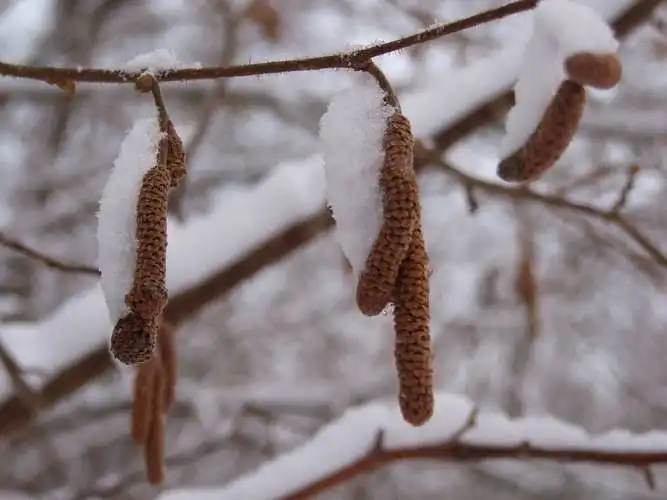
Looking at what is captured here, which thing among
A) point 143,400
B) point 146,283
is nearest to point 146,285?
point 146,283

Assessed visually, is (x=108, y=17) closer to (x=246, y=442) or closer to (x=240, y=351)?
(x=240, y=351)

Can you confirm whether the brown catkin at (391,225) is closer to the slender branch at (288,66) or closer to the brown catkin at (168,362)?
the slender branch at (288,66)

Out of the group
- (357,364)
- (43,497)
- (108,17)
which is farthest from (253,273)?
(357,364)

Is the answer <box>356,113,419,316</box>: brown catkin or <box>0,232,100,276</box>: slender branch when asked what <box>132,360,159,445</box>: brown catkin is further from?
<box>356,113,419,316</box>: brown catkin

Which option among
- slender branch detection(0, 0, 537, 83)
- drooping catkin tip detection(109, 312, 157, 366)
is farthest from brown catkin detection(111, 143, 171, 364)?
slender branch detection(0, 0, 537, 83)

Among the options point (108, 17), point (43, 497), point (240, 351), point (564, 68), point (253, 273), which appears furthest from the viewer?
point (240, 351)

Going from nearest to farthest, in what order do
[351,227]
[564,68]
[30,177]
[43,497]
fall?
[351,227], [564,68], [43,497], [30,177]
